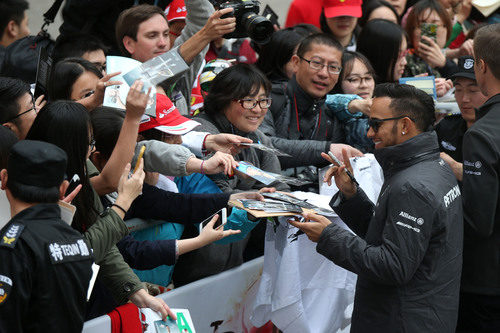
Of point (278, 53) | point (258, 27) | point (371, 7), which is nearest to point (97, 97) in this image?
point (258, 27)

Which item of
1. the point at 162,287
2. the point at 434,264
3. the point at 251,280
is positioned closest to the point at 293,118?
the point at 251,280

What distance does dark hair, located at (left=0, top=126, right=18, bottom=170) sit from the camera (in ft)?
9.45

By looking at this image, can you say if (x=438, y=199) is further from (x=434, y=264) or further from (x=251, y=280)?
(x=251, y=280)

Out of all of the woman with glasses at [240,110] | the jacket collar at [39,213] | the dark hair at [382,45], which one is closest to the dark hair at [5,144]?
the jacket collar at [39,213]

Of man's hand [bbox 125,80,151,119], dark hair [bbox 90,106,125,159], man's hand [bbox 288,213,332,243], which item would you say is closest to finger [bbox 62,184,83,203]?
man's hand [bbox 125,80,151,119]

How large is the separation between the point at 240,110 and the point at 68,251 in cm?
198

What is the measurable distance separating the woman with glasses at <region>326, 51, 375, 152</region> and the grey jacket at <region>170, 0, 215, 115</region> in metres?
1.00

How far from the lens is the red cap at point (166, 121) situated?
3846 mm

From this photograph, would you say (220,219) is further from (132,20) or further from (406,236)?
(132,20)

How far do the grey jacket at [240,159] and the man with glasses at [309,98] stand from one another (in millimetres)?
614

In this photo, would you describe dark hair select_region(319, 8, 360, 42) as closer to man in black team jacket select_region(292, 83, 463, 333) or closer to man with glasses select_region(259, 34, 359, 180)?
man with glasses select_region(259, 34, 359, 180)

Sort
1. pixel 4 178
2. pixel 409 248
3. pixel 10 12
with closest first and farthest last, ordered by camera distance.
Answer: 1. pixel 4 178
2. pixel 409 248
3. pixel 10 12

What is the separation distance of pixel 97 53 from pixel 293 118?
1.46 meters

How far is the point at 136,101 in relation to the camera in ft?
10.7
